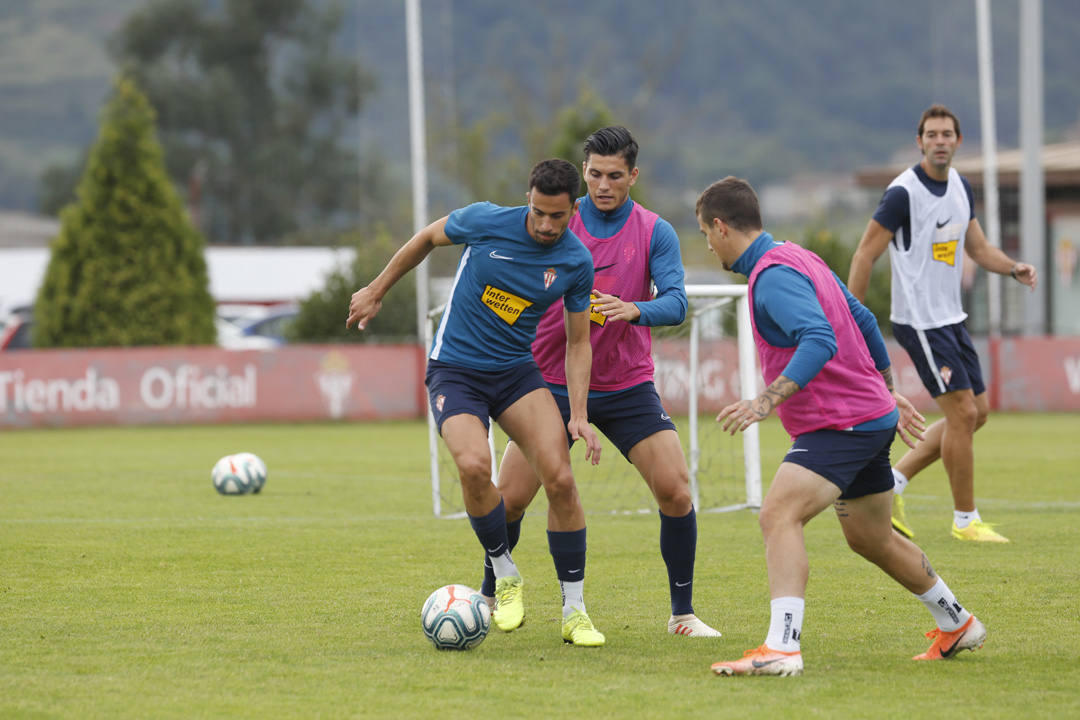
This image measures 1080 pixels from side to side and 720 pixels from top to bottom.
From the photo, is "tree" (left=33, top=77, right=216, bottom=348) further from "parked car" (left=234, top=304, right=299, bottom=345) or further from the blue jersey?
the blue jersey

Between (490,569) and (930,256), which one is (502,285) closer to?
(490,569)

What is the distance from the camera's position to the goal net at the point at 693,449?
430 inches

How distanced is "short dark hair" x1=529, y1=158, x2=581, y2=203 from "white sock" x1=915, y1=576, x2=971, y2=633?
2.12m

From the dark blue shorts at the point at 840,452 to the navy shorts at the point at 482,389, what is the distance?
1.38 metres

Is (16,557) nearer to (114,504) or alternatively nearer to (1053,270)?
(114,504)

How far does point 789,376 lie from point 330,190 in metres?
62.5

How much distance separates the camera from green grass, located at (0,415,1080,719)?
4.87m

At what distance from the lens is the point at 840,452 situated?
5.22m

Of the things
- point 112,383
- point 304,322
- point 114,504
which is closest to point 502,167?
point 304,322

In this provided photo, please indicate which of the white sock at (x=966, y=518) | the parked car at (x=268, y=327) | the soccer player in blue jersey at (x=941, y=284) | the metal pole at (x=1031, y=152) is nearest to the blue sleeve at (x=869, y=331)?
the soccer player in blue jersey at (x=941, y=284)

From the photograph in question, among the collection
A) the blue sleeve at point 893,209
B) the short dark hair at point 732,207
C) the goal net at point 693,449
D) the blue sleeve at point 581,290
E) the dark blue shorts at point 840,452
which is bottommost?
the goal net at point 693,449

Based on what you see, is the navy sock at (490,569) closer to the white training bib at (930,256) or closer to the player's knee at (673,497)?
the player's knee at (673,497)

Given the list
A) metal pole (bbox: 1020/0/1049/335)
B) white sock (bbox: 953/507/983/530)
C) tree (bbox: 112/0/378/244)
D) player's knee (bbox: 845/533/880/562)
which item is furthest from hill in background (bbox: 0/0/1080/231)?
player's knee (bbox: 845/533/880/562)

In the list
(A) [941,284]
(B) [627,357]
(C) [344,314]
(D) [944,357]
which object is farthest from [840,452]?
(C) [344,314]
